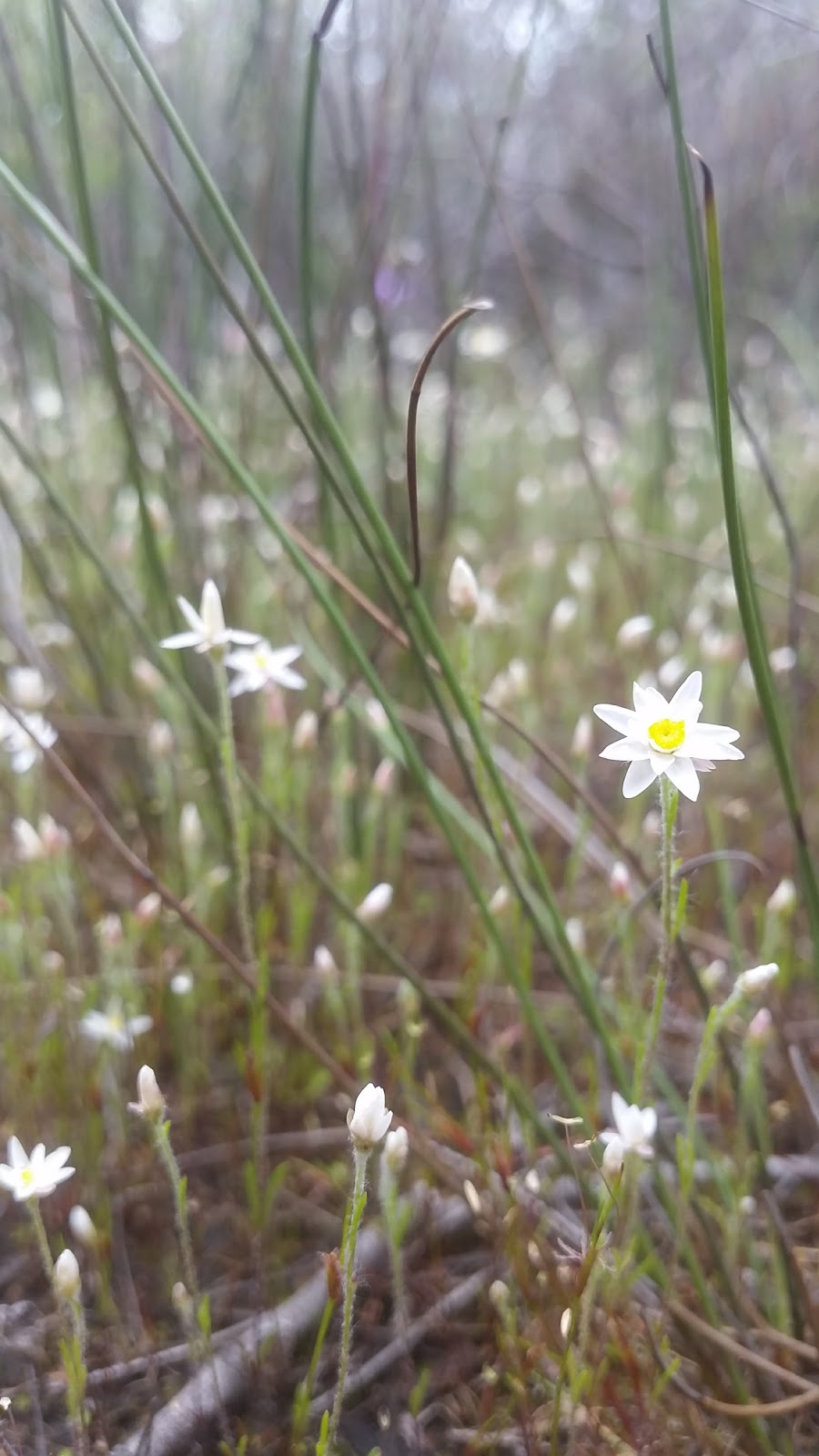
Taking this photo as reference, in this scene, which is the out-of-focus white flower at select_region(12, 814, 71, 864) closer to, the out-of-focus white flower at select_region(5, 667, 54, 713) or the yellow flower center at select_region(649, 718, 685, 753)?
the out-of-focus white flower at select_region(5, 667, 54, 713)

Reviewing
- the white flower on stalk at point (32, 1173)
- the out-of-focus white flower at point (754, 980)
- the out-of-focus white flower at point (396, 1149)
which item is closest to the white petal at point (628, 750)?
the out-of-focus white flower at point (754, 980)

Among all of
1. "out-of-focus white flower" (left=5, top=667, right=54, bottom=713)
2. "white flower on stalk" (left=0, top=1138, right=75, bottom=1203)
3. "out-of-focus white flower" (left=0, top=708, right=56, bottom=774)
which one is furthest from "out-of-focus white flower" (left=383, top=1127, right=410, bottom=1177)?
"out-of-focus white flower" (left=5, top=667, right=54, bottom=713)

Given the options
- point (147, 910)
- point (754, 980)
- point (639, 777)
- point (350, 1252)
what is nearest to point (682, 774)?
point (639, 777)

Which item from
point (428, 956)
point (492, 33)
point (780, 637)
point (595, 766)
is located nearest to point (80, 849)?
point (428, 956)

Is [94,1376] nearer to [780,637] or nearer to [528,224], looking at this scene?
[780,637]

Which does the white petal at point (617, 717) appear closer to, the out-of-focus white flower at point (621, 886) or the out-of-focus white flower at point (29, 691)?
the out-of-focus white flower at point (621, 886)

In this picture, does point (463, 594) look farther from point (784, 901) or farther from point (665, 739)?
point (784, 901)
